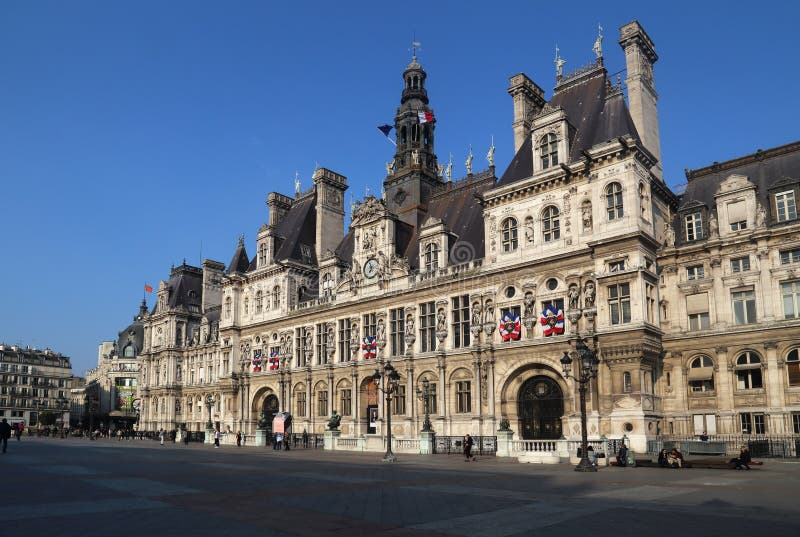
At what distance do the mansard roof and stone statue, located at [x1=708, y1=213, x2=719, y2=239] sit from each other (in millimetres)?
6753

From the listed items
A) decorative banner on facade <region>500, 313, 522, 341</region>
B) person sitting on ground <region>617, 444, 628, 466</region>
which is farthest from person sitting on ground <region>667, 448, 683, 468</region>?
decorative banner on facade <region>500, 313, 522, 341</region>

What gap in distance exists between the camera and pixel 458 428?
4391 cm

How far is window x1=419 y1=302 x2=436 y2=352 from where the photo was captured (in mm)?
47500

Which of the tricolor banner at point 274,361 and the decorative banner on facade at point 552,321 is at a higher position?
the decorative banner on facade at point 552,321

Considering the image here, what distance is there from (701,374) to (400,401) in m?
21.1

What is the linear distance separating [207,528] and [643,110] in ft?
133

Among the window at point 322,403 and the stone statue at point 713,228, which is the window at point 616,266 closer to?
the stone statue at point 713,228

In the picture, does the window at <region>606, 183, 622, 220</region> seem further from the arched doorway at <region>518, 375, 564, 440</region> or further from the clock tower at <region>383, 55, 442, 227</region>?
the clock tower at <region>383, 55, 442, 227</region>

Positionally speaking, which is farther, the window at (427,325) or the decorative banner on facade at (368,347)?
the decorative banner on facade at (368,347)

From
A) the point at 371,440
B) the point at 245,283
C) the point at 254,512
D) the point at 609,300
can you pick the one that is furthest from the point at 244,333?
the point at 254,512

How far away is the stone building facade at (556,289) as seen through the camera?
36.2 metres

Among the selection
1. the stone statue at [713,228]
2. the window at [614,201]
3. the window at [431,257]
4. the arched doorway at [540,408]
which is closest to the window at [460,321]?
the window at [431,257]

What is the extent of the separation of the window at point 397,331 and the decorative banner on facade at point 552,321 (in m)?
12.6

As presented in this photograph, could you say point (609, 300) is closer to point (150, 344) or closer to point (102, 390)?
point (150, 344)
